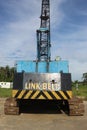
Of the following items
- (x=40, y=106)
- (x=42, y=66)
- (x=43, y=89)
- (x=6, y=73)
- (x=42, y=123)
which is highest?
(x=6, y=73)

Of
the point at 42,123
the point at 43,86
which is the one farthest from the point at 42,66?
the point at 42,123

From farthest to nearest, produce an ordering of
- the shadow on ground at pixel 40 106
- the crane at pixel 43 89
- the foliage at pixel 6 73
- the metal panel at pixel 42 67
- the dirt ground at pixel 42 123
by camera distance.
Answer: the foliage at pixel 6 73 < the shadow on ground at pixel 40 106 < the metal panel at pixel 42 67 < the crane at pixel 43 89 < the dirt ground at pixel 42 123

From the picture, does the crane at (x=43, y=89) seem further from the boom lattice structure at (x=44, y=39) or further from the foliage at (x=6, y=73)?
the foliage at (x=6, y=73)

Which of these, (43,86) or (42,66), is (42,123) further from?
(42,66)

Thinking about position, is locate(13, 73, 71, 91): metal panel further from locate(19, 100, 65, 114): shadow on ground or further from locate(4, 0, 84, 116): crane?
locate(19, 100, 65, 114): shadow on ground

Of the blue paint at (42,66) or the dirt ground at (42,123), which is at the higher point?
the blue paint at (42,66)

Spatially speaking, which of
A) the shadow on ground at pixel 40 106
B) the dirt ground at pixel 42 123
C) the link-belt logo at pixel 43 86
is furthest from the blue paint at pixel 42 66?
the dirt ground at pixel 42 123

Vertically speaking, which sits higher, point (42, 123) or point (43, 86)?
point (43, 86)

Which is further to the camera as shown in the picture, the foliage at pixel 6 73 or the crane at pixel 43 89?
the foliage at pixel 6 73

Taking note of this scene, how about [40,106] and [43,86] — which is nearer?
[43,86]

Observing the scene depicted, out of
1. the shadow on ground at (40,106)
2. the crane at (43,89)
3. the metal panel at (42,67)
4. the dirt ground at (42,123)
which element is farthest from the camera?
the shadow on ground at (40,106)

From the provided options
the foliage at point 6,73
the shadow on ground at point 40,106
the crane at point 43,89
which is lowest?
the shadow on ground at point 40,106

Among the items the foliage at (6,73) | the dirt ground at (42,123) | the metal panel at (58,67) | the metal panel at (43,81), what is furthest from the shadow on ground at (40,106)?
the foliage at (6,73)

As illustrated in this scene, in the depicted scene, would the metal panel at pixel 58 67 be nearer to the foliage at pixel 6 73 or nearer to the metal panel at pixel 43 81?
the metal panel at pixel 43 81
